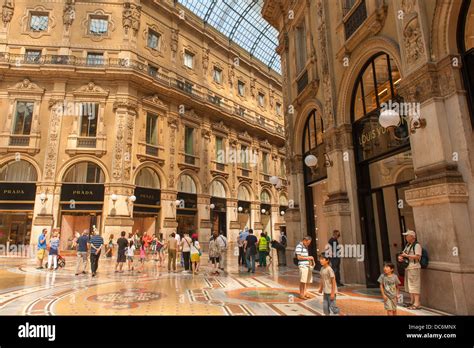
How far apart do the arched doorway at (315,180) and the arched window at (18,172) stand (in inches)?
710

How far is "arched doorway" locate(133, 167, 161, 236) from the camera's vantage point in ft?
70.0

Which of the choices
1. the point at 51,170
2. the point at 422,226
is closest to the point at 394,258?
the point at 422,226

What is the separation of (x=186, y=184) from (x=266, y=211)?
11.3m

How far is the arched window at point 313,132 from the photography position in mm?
11203

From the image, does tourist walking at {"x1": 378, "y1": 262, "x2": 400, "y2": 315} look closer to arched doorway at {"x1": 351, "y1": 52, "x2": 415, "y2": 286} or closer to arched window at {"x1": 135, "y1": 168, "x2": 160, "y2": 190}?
arched doorway at {"x1": 351, "y1": 52, "x2": 415, "y2": 286}

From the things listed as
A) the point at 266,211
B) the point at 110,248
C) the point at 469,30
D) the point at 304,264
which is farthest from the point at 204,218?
the point at 469,30

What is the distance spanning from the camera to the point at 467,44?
17.9 ft

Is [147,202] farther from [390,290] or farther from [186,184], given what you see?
[390,290]

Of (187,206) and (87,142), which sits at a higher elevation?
(87,142)

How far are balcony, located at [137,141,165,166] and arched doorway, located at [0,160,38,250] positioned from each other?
6.89m

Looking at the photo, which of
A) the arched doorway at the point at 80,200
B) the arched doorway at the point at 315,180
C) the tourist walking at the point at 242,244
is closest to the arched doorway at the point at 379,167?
the arched doorway at the point at 315,180

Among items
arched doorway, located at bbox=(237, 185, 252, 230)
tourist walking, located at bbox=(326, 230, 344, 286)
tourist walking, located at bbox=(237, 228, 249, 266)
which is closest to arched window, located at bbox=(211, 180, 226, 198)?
arched doorway, located at bbox=(237, 185, 252, 230)

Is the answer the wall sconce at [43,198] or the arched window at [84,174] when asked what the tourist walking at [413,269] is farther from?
the wall sconce at [43,198]
